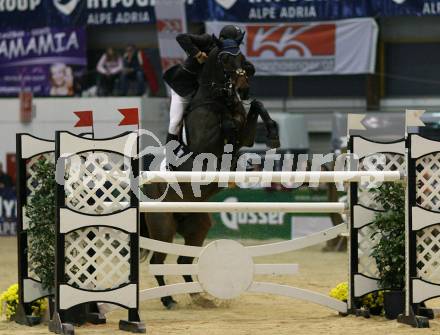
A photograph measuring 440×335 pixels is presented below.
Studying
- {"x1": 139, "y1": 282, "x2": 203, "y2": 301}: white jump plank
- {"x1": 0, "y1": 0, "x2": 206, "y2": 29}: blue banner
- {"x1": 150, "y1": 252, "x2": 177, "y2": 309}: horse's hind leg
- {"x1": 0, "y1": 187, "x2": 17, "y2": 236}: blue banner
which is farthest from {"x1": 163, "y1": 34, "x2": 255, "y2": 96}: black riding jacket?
{"x1": 0, "y1": 0, "x2": 206, "y2": 29}: blue banner

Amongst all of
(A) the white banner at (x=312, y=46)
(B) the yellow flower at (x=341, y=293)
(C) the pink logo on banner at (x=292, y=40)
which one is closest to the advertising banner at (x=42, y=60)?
(A) the white banner at (x=312, y=46)

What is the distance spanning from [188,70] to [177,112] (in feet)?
1.38

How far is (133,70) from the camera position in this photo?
2266 cm

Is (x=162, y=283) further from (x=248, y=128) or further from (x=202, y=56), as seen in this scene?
(x=202, y=56)

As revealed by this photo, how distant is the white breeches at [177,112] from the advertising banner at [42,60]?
13.7 m

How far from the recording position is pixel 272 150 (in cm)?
899

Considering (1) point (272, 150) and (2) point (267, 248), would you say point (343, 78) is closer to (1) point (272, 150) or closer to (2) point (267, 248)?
(1) point (272, 150)

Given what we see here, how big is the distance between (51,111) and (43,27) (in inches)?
105

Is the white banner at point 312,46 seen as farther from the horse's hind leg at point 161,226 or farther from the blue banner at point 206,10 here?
the horse's hind leg at point 161,226

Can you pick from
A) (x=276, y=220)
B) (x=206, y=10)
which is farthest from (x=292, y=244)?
(x=206, y=10)

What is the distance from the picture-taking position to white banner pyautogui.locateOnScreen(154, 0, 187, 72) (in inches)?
802

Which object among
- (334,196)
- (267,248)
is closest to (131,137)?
(267,248)

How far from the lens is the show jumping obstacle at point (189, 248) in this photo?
665 centimetres

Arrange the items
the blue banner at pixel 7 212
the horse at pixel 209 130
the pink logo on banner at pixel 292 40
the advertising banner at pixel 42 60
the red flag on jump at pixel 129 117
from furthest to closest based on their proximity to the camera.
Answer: the advertising banner at pixel 42 60 → the pink logo on banner at pixel 292 40 → the blue banner at pixel 7 212 → the horse at pixel 209 130 → the red flag on jump at pixel 129 117
